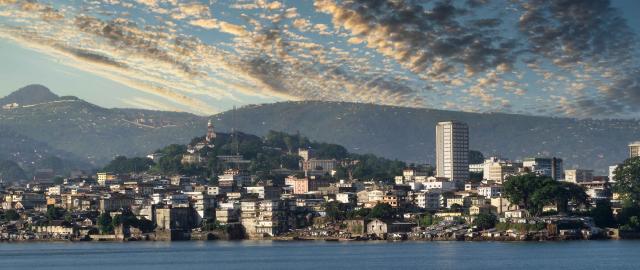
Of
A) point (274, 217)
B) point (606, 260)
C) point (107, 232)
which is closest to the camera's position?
point (606, 260)

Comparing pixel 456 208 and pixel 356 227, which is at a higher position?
pixel 456 208

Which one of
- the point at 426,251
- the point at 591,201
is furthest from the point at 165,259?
the point at 591,201

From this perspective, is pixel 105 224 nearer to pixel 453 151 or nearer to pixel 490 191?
pixel 490 191

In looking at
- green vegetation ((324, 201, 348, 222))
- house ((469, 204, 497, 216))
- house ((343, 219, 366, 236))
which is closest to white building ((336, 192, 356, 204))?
green vegetation ((324, 201, 348, 222))

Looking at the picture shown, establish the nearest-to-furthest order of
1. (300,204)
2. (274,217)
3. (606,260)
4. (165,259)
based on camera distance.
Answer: (606,260), (165,259), (274,217), (300,204)

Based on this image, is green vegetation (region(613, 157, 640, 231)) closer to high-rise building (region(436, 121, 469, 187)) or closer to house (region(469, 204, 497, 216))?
house (region(469, 204, 497, 216))

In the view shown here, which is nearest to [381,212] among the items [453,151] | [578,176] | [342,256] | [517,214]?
[517,214]

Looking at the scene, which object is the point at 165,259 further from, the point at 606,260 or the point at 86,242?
the point at 86,242
